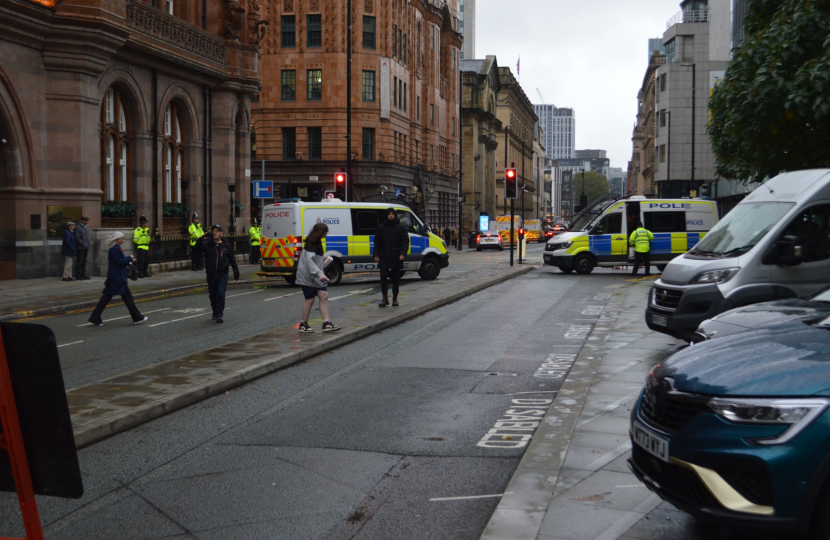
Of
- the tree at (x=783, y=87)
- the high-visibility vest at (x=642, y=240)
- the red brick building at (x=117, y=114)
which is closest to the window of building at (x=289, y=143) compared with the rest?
the red brick building at (x=117, y=114)

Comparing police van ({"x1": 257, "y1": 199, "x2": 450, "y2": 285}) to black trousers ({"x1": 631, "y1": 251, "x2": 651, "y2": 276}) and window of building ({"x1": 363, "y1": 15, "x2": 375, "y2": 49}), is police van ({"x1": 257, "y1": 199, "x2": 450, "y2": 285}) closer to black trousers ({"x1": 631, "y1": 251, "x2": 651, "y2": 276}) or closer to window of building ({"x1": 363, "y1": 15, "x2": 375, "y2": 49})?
black trousers ({"x1": 631, "y1": 251, "x2": 651, "y2": 276})

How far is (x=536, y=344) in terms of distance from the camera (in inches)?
508

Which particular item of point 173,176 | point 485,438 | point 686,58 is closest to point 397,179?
point 173,176

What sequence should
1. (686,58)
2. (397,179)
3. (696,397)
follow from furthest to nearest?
(686,58) → (397,179) → (696,397)

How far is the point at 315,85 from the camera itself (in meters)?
53.0

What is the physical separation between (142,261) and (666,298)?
1962 centimetres

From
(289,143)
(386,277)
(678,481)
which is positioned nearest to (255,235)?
(386,277)

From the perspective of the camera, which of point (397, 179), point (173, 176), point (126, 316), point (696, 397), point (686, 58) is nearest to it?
point (696, 397)

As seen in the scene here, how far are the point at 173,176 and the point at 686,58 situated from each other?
196 ft

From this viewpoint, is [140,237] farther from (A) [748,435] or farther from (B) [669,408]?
(A) [748,435]

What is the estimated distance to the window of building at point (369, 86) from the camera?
54.3m

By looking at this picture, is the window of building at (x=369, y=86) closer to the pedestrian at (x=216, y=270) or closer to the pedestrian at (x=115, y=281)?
the pedestrian at (x=216, y=270)

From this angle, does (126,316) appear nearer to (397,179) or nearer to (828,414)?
(828,414)

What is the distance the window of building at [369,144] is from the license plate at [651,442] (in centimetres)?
5030
